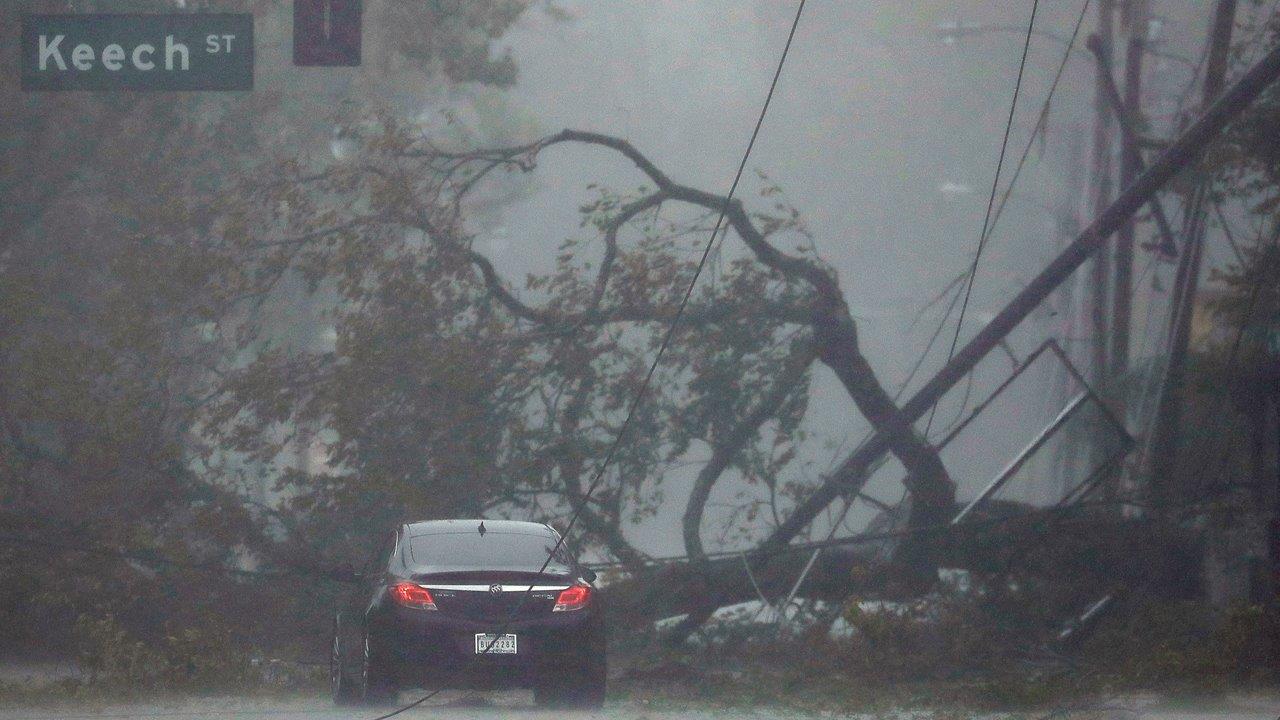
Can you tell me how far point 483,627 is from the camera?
29.9ft

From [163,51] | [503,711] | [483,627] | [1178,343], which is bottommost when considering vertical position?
[503,711]

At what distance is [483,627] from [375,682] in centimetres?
86

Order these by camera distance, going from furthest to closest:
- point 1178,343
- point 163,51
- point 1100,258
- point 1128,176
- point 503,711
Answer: point 1100,258 < point 1128,176 < point 1178,343 < point 163,51 < point 503,711

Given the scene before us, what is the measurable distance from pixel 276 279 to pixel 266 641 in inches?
146

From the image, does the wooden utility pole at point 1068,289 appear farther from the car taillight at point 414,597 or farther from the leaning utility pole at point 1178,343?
the car taillight at point 414,597

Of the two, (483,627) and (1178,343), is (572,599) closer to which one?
(483,627)

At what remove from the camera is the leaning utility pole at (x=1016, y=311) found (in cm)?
1337

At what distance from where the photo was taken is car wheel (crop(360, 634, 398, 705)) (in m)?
9.23

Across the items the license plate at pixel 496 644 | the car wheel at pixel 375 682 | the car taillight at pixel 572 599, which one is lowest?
the car wheel at pixel 375 682

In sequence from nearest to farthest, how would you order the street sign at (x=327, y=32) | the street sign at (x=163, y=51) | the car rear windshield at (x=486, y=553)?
the car rear windshield at (x=486, y=553), the street sign at (x=163, y=51), the street sign at (x=327, y=32)

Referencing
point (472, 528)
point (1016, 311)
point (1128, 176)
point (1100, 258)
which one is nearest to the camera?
point (472, 528)

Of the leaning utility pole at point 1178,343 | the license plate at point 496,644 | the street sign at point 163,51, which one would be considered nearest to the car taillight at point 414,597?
the license plate at point 496,644

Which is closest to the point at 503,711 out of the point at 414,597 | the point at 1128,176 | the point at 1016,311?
A: the point at 414,597

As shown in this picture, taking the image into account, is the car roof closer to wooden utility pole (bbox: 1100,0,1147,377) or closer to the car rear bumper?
the car rear bumper
